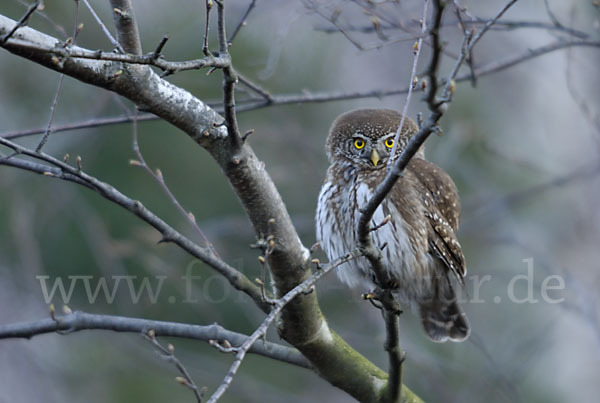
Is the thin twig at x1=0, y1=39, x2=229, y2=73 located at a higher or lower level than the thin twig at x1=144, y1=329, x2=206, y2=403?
higher

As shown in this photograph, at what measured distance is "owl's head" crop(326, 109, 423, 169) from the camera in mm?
4297

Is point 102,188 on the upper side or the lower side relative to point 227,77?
lower

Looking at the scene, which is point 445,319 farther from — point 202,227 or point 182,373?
point 182,373

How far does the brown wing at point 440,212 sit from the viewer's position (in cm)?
423

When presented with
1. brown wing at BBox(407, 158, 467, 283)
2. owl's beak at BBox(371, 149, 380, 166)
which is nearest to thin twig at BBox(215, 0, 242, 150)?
owl's beak at BBox(371, 149, 380, 166)

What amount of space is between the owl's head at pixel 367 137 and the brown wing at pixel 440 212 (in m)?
0.22

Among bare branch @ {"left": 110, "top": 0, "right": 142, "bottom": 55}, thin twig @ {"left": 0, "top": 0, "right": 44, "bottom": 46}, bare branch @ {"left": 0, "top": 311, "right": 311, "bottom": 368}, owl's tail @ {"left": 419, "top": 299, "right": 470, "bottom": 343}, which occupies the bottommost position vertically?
bare branch @ {"left": 0, "top": 311, "right": 311, "bottom": 368}

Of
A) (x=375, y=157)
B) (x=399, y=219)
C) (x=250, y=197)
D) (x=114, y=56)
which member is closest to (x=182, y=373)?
(x=250, y=197)

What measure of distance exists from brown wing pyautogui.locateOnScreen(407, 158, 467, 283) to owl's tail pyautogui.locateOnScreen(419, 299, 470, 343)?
36cm

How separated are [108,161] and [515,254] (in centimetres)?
684

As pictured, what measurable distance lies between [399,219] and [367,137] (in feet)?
2.04

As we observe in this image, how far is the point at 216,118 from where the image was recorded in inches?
113

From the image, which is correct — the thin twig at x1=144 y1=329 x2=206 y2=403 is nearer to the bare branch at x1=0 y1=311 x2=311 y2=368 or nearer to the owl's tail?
the bare branch at x1=0 y1=311 x2=311 y2=368

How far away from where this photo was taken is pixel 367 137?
438 centimetres
